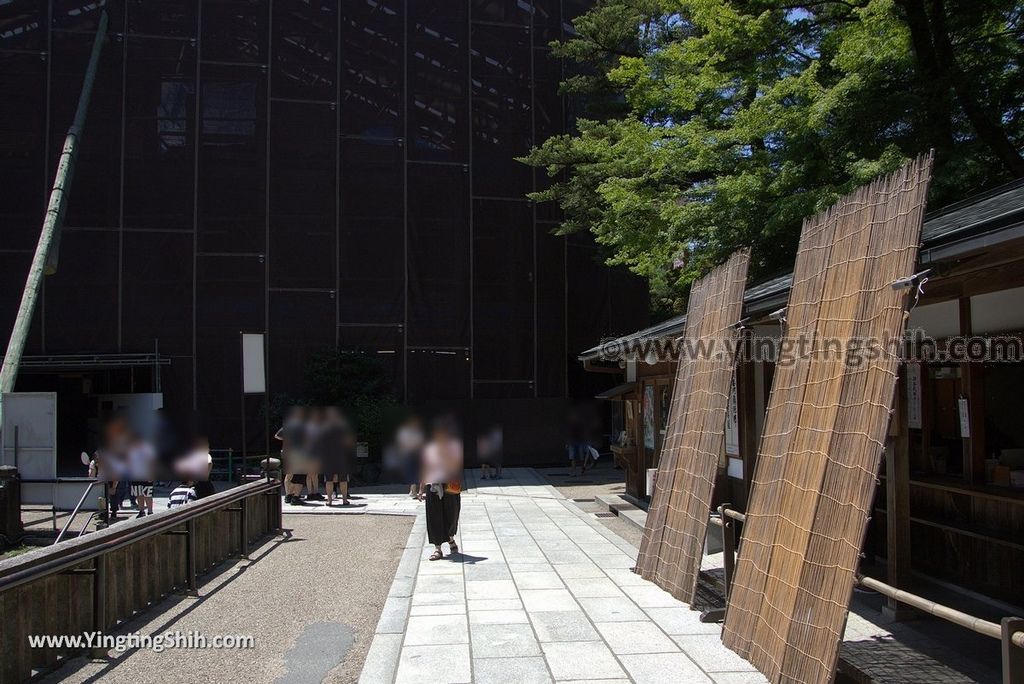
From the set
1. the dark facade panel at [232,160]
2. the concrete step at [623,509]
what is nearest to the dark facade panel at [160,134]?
the dark facade panel at [232,160]

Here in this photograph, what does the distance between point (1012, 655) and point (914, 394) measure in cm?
518

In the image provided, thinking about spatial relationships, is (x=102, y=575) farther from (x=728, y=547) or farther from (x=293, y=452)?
(x=293, y=452)

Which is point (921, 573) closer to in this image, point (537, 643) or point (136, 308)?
point (537, 643)

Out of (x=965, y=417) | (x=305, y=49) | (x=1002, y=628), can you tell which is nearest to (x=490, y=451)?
(x=305, y=49)

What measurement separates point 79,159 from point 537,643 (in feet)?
69.7

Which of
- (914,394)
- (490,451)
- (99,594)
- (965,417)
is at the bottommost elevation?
(490,451)

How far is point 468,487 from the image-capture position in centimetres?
1902

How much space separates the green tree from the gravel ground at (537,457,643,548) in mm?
5052

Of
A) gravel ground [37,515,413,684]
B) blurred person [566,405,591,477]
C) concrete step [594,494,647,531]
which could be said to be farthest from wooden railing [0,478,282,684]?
blurred person [566,405,591,477]

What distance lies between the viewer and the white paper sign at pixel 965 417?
706cm

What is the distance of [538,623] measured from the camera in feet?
22.3

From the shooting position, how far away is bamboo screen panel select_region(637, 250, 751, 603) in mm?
6855

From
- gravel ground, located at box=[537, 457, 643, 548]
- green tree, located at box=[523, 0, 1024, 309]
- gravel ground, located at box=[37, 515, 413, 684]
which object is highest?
green tree, located at box=[523, 0, 1024, 309]

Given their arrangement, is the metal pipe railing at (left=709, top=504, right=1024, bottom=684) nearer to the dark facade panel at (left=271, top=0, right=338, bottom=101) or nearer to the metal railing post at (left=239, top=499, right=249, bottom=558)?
the metal railing post at (left=239, top=499, right=249, bottom=558)
